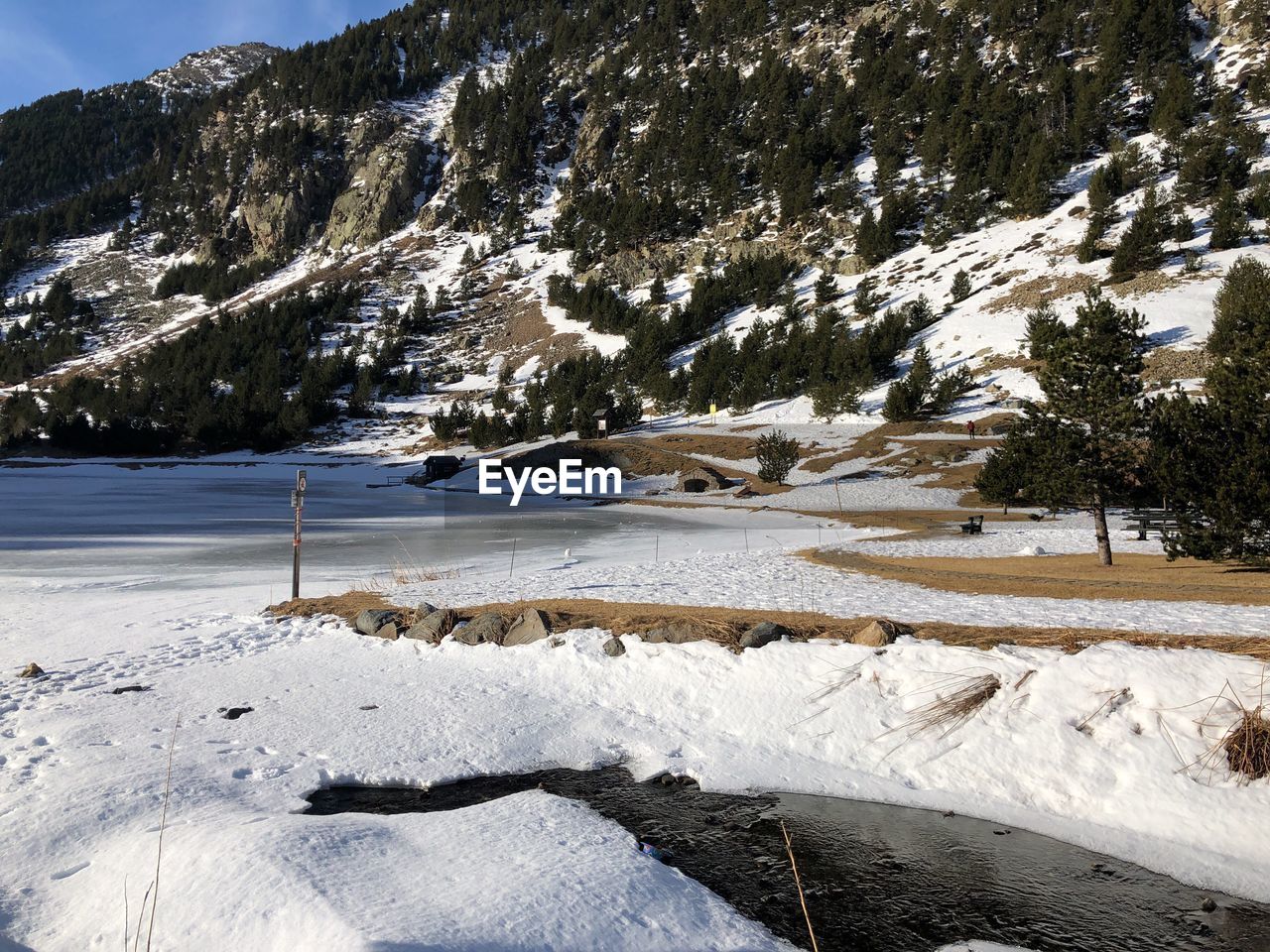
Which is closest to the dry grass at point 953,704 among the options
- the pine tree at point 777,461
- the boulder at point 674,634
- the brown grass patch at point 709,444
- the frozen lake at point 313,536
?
the boulder at point 674,634

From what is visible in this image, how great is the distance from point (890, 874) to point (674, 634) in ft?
12.4

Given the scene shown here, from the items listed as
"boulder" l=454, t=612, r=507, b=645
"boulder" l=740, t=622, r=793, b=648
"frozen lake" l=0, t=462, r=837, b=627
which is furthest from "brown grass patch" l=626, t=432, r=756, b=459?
"boulder" l=740, t=622, r=793, b=648

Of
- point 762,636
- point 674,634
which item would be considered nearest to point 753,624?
point 762,636

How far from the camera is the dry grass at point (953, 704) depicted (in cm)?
577

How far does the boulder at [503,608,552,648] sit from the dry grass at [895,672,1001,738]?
442cm

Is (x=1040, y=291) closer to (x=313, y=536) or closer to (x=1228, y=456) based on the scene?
(x=1228, y=456)

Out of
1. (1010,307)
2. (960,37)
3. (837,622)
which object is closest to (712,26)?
(960,37)

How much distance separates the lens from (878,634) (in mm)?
6844

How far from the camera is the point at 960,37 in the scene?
126938 millimetres

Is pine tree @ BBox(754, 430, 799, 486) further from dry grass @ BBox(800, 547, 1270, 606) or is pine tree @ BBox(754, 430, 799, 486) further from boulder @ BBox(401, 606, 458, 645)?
boulder @ BBox(401, 606, 458, 645)

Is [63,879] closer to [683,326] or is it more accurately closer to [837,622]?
[837,622]

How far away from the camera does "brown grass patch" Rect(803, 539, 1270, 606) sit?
35.7 feet

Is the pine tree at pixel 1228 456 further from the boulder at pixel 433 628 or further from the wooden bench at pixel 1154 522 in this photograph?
the boulder at pixel 433 628

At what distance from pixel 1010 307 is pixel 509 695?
70089mm
